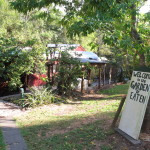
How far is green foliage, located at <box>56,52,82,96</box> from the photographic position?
11.3 meters

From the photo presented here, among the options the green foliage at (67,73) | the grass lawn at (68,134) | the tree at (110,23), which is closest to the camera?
the tree at (110,23)

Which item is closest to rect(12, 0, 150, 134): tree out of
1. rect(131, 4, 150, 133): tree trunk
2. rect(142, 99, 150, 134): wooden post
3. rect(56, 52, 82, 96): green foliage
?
rect(131, 4, 150, 133): tree trunk

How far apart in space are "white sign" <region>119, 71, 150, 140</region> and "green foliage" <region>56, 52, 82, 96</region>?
679 centimetres

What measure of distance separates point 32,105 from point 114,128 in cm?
513

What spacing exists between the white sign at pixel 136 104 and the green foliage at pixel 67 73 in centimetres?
679

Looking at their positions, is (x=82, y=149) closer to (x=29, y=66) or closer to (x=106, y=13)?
(x=106, y=13)

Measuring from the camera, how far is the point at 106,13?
14.1 feet

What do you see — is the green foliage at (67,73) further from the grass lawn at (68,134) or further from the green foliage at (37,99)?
the grass lawn at (68,134)

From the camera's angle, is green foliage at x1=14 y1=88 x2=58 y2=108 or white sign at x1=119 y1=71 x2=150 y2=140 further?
green foliage at x1=14 y1=88 x2=58 y2=108

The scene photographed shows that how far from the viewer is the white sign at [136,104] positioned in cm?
424

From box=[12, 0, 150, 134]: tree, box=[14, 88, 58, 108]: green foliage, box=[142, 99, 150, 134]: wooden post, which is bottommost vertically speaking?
box=[14, 88, 58, 108]: green foliage

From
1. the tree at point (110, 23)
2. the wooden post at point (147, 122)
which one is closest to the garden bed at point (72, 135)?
the wooden post at point (147, 122)

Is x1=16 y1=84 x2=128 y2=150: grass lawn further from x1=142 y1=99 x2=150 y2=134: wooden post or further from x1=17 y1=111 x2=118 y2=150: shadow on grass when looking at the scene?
x1=142 y1=99 x2=150 y2=134: wooden post

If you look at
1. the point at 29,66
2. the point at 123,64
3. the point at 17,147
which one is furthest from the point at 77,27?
the point at 123,64
